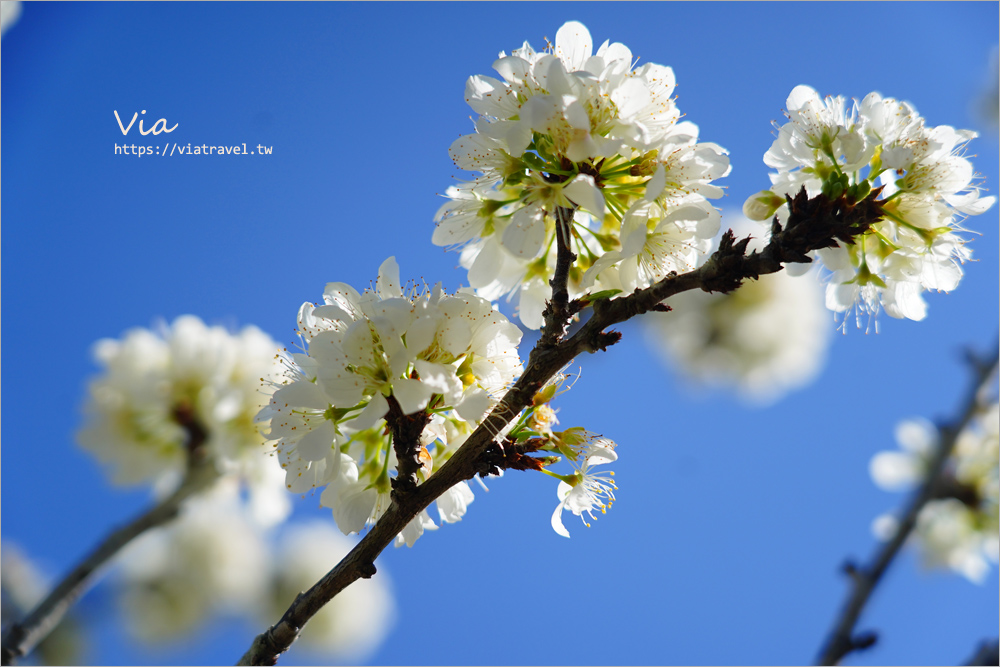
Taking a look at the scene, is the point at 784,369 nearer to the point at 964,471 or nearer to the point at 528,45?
the point at 964,471

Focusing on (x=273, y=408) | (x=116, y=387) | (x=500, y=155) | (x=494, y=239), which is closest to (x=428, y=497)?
(x=273, y=408)

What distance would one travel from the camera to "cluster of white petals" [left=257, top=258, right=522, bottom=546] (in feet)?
4.12

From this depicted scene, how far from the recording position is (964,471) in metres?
3.76

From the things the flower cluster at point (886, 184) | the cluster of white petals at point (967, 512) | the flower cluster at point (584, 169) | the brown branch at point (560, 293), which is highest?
the cluster of white petals at point (967, 512)

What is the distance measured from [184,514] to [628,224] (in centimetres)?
275

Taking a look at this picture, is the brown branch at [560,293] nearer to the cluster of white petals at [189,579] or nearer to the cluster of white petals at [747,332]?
the cluster of white petals at [747,332]

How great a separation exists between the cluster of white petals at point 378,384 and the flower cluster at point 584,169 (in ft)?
0.71

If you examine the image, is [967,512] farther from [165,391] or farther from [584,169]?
[165,391]

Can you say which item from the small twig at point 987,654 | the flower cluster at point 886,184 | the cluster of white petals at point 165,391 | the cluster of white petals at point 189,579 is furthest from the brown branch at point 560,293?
the cluster of white petals at point 189,579

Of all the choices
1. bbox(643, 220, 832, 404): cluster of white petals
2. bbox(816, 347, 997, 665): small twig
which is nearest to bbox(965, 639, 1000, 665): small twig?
bbox(816, 347, 997, 665): small twig

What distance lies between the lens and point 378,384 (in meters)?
1.31

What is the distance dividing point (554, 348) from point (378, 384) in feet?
1.18

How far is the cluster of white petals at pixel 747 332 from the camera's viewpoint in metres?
7.04

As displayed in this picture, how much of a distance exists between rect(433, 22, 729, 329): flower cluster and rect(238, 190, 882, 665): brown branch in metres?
0.10
